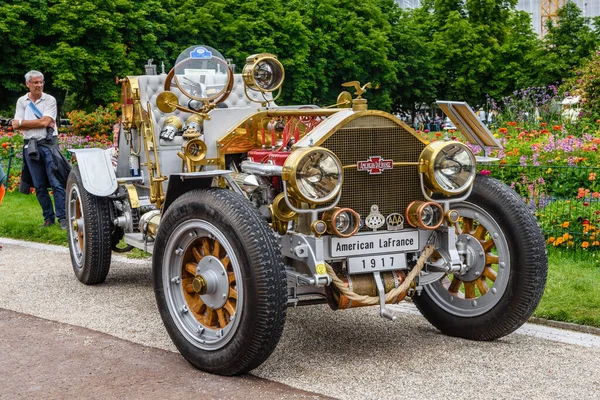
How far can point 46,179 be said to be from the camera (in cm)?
1120

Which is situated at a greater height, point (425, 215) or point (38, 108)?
point (38, 108)

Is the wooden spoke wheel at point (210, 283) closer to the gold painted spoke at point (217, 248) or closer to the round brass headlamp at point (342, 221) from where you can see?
the gold painted spoke at point (217, 248)

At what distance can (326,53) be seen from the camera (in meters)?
48.2

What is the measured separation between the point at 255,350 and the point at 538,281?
1.98 meters

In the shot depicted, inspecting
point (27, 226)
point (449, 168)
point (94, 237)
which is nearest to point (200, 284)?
point (449, 168)

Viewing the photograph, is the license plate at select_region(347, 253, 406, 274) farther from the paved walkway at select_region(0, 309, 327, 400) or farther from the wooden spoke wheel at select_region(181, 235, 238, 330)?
the paved walkway at select_region(0, 309, 327, 400)

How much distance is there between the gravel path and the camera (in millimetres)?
Result: 4945

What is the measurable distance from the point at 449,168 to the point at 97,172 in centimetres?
392

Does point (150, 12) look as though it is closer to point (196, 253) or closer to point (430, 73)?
point (430, 73)

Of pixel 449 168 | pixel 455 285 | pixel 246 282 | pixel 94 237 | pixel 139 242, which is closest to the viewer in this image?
pixel 246 282

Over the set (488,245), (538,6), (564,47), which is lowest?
(488,245)

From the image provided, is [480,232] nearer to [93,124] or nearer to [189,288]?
[189,288]

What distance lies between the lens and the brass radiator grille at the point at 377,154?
5.37 m

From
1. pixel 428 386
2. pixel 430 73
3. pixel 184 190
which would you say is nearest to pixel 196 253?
pixel 184 190
